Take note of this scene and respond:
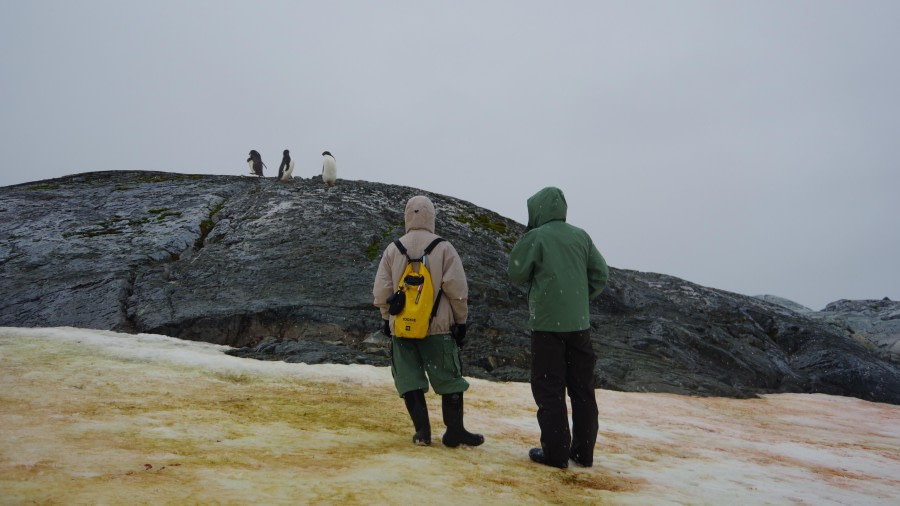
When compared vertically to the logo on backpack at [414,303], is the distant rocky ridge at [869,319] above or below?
above

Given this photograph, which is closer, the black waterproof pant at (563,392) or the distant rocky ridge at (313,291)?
the black waterproof pant at (563,392)

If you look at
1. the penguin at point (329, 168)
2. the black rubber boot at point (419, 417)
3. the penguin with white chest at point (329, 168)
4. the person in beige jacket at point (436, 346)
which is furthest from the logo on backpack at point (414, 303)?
the penguin at point (329, 168)

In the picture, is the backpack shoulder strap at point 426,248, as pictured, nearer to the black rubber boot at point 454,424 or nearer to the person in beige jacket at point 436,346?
the person in beige jacket at point 436,346

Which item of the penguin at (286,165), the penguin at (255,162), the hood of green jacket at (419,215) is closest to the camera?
the hood of green jacket at (419,215)

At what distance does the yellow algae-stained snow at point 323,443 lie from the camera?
468cm

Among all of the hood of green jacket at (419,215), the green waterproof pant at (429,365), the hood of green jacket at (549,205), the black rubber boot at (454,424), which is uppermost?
the hood of green jacket at (549,205)

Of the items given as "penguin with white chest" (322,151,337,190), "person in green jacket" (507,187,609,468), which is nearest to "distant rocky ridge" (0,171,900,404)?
"penguin with white chest" (322,151,337,190)

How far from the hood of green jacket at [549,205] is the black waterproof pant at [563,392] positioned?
143 cm

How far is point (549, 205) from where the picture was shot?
7164 millimetres

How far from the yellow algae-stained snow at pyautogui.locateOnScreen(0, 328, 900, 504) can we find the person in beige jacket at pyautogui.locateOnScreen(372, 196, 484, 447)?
36cm

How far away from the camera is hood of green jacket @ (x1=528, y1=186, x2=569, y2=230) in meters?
7.14

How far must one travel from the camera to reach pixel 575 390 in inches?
266

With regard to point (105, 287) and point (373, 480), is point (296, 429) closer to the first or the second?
point (373, 480)

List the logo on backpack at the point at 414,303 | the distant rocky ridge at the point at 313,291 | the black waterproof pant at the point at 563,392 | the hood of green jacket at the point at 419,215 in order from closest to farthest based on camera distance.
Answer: the black waterproof pant at the point at 563,392, the logo on backpack at the point at 414,303, the hood of green jacket at the point at 419,215, the distant rocky ridge at the point at 313,291
